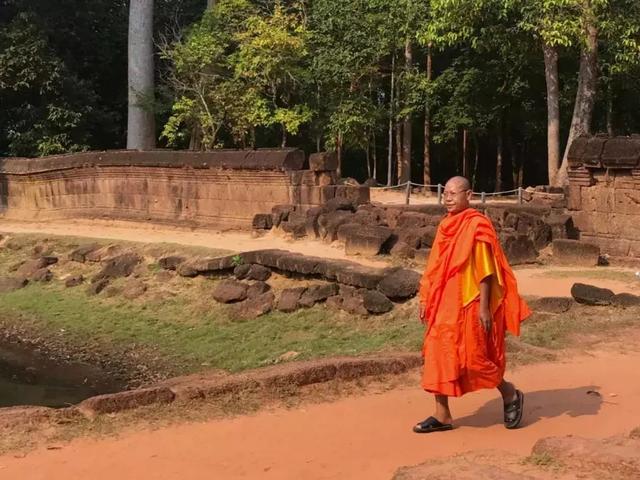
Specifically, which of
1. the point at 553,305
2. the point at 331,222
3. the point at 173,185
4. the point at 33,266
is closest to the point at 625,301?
the point at 553,305

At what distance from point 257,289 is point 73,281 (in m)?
4.03

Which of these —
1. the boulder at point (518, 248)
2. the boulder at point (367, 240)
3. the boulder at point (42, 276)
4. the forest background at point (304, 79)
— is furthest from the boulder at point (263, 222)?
the forest background at point (304, 79)

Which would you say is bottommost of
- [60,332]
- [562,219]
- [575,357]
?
[60,332]

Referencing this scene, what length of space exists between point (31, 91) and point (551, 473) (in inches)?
886

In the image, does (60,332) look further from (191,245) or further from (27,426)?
(27,426)

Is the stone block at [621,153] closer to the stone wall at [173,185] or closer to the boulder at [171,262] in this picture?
the stone wall at [173,185]

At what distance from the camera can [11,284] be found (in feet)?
41.3

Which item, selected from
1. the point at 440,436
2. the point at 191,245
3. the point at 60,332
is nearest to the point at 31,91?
the point at 191,245

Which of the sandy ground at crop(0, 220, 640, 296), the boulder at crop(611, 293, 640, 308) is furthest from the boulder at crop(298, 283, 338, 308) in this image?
the boulder at crop(611, 293, 640, 308)

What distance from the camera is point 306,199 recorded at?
13.6 metres

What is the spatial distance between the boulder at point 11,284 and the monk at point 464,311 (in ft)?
32.9

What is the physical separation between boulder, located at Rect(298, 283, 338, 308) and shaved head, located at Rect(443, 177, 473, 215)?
16.8ft

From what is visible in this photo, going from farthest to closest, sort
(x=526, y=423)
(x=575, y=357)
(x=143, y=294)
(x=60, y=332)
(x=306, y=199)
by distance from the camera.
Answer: (x=306, y=199) < (x=143, y=294) < (x=60, y=332) < (x=575, y=357) < (x=526, y=423)

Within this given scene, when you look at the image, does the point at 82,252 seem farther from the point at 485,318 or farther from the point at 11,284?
the point at 485,318
